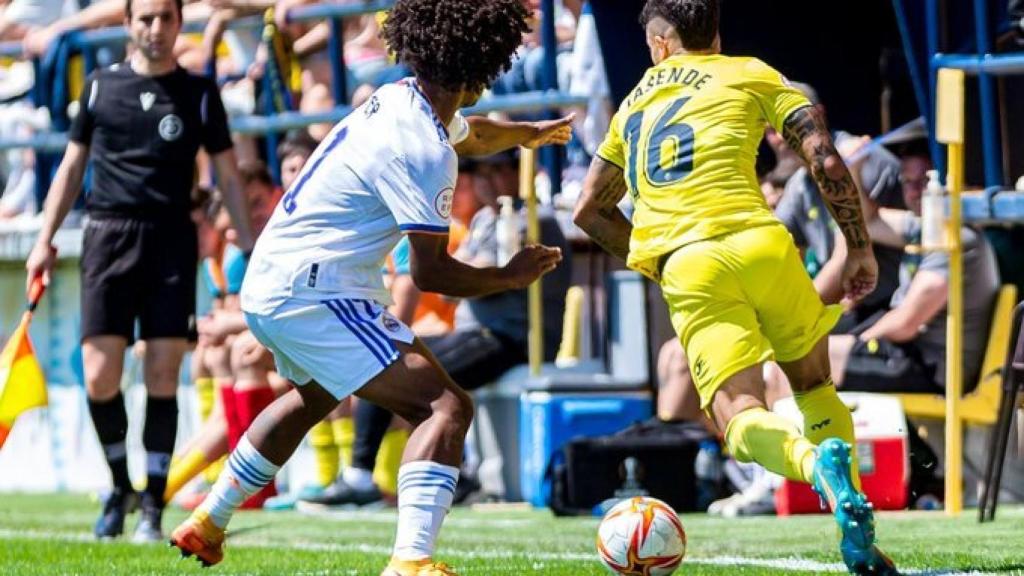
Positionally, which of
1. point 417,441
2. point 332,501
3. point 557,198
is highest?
point 417,441

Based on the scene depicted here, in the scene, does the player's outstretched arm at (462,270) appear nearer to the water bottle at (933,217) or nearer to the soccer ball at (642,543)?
the soccer ball at (642,543)

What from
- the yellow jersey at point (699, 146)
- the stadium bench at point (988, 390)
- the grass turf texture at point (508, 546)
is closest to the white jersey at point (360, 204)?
the yellow jersey at point (699, 146)

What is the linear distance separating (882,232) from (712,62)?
4111 mm

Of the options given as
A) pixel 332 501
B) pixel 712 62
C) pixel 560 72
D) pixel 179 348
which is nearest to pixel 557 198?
pixel 560 72

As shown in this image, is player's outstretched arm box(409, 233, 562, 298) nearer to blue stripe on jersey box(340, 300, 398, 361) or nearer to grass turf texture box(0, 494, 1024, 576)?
blue stripe on jersey box(340, 300, 398, 361)

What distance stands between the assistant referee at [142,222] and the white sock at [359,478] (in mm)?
2314

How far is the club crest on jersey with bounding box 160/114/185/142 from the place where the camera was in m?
9.63

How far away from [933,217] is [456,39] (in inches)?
165

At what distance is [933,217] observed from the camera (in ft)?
32.8

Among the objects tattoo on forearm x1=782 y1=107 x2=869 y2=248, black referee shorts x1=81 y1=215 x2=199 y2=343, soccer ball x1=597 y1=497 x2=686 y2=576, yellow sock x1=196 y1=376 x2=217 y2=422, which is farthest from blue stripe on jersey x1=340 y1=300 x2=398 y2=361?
yellow sock x1=196 y1=376 x2=217 y2=422

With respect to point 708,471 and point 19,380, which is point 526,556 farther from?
point 708,471

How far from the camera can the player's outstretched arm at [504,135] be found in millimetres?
7211

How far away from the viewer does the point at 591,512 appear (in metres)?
10.8

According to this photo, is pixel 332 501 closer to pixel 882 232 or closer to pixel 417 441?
pixel 882 232
